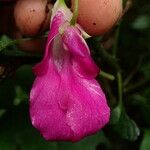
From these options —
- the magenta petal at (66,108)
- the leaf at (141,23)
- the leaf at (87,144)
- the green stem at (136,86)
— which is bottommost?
the leaf at (87,144)

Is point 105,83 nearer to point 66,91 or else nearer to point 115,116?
point 115,116

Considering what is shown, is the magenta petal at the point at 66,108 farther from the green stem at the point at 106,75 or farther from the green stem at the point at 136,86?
the green stem at the point at 136,86

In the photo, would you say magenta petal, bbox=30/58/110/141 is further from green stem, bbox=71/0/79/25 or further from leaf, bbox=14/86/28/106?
leaf, bbox=14/86/28/106

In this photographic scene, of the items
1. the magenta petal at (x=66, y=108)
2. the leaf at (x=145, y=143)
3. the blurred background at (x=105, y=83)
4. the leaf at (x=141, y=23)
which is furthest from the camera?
the leaf at (x=141, y=23)

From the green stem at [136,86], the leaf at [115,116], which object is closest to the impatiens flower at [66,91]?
the leaf at [115,116]

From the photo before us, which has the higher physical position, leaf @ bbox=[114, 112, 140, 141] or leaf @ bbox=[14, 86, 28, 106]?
leaf @ bbox=[14, 86, 28, 106]

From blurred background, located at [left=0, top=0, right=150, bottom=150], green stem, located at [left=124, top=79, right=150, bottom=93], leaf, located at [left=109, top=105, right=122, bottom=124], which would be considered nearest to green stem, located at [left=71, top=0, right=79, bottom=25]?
blurred background, located at [left=0, top=0, right=150, bottom=150]

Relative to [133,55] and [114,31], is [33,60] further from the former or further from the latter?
[133,55]

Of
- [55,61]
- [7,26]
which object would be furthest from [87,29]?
[7,26]
